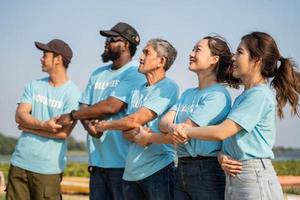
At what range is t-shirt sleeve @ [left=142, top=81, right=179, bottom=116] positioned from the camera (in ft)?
13.2

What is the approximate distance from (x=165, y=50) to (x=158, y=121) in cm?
54

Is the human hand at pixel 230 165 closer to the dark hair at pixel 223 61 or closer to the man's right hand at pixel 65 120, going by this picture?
the dark hair at pixel 223 61

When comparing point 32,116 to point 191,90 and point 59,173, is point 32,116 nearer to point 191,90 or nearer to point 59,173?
point 59,173

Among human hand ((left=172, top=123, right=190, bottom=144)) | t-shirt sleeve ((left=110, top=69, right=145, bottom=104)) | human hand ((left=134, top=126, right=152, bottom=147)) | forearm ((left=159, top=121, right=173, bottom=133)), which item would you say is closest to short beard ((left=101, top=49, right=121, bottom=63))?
t-shirt sleeve ((left=110, top=69, right=145, bottom=104))

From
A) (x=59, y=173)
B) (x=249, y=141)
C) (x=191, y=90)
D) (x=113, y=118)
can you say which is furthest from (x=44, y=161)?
(x=249, y=141)

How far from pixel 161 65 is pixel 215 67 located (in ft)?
1.78

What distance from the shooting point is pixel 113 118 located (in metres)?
4.44

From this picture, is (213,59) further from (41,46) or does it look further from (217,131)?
(41,46)

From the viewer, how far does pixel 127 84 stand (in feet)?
14.5

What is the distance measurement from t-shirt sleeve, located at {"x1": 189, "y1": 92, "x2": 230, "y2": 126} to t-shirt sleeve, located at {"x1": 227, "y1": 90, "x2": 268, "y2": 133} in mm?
233

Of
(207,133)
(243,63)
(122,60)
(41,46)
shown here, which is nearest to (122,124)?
(122,60)

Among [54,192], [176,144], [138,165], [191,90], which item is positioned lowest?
[54,192]

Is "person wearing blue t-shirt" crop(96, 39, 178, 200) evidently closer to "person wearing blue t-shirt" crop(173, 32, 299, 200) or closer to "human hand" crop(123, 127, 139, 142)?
"human hand" crop(123, 127, 139, 142)

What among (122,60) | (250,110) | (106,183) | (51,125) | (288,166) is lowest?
(288,166)
